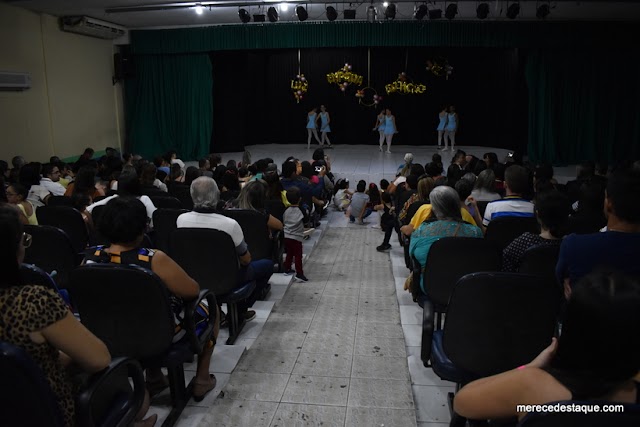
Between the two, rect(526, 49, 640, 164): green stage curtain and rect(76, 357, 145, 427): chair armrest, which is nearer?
rect(76, 357, 145, 427): chair armrest

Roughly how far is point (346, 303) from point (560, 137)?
10.3 m

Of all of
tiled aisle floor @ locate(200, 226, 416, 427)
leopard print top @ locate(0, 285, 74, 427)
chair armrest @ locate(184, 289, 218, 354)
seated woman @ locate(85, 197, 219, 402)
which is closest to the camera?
leopard print top @ locate(0, 285, 74, 427)

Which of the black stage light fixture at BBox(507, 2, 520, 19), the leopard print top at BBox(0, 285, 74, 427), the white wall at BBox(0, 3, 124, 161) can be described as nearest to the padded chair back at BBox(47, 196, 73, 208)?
the leopard print top at BBox(0, 285, 74, 427)

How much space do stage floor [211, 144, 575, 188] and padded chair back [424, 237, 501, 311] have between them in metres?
8.05

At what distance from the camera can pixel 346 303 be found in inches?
Result: 161

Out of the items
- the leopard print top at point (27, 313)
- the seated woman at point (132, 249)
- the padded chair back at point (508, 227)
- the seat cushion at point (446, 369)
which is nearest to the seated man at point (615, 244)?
the seat cushion at point (446, 369)

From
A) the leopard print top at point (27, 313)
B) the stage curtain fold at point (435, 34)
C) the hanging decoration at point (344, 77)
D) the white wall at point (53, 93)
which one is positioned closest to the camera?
the leopard print top at point (27, 313)

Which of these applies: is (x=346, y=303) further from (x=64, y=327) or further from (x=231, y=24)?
(x=231, y=24)

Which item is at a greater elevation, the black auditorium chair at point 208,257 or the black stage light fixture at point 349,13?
the black stage light fixture at point 349,13

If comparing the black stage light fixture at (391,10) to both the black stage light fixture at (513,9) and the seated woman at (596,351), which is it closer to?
the black stage light fixture at (513,9)

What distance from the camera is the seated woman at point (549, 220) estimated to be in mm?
2506

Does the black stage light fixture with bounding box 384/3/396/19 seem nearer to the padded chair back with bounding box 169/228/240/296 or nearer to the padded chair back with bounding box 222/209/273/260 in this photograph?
the padded chair back with bounding box 222/209/273/260

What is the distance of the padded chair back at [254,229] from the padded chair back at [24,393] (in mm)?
2351

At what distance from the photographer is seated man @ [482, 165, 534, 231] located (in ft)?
12.0
